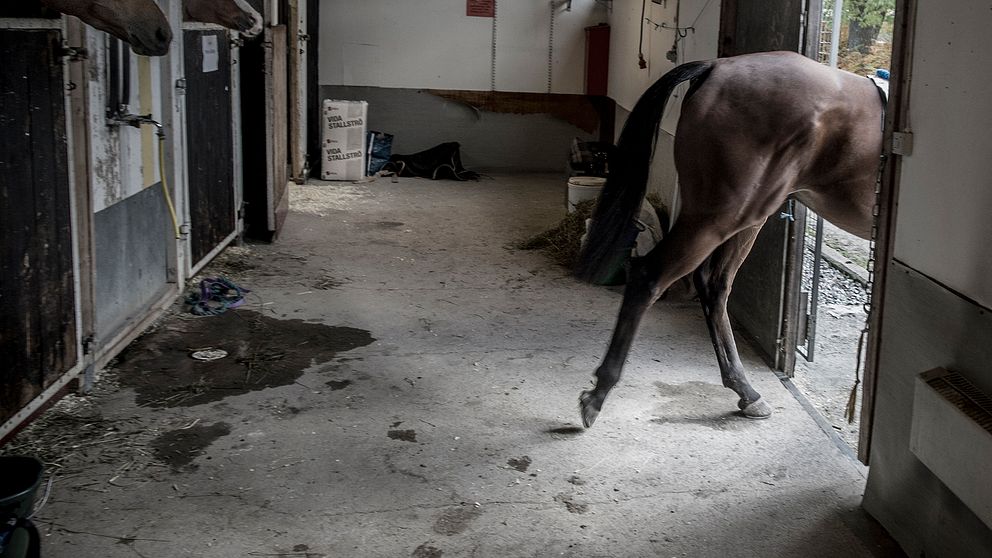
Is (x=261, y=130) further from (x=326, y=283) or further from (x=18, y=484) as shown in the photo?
(x=18, y=484)

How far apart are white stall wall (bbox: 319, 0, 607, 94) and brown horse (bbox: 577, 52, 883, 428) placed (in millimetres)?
6530

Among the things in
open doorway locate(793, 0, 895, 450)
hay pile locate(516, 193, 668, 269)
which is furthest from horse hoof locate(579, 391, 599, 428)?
hay pile locate(516, 193, 668, 269)

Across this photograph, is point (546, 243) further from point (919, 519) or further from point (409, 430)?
point (919, 519)

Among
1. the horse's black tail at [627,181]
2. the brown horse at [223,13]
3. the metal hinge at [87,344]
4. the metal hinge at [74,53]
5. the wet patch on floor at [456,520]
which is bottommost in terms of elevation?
the wet patch on floor at [456,520]

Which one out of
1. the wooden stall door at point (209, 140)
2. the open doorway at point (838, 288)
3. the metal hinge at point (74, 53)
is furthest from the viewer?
the wooden stall door at point (209, 140)

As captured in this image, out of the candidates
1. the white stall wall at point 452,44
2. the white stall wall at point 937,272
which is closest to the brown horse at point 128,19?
the white stall wall at point 937,272

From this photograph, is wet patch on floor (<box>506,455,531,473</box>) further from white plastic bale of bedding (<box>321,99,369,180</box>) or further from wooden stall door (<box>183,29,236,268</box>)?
white plastic bale of bedding (<box>321,99,369,180</box>)

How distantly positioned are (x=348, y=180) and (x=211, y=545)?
657 cm

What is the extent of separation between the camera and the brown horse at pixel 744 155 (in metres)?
3.15

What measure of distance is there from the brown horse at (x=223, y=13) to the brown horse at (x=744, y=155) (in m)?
2.36

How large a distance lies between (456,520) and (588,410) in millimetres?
853

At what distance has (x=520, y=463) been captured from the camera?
121 inches

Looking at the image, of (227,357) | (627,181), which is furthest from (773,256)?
(227,357)

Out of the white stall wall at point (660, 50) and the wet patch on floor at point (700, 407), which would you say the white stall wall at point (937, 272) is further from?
the white stall wall at point (660, 50)
